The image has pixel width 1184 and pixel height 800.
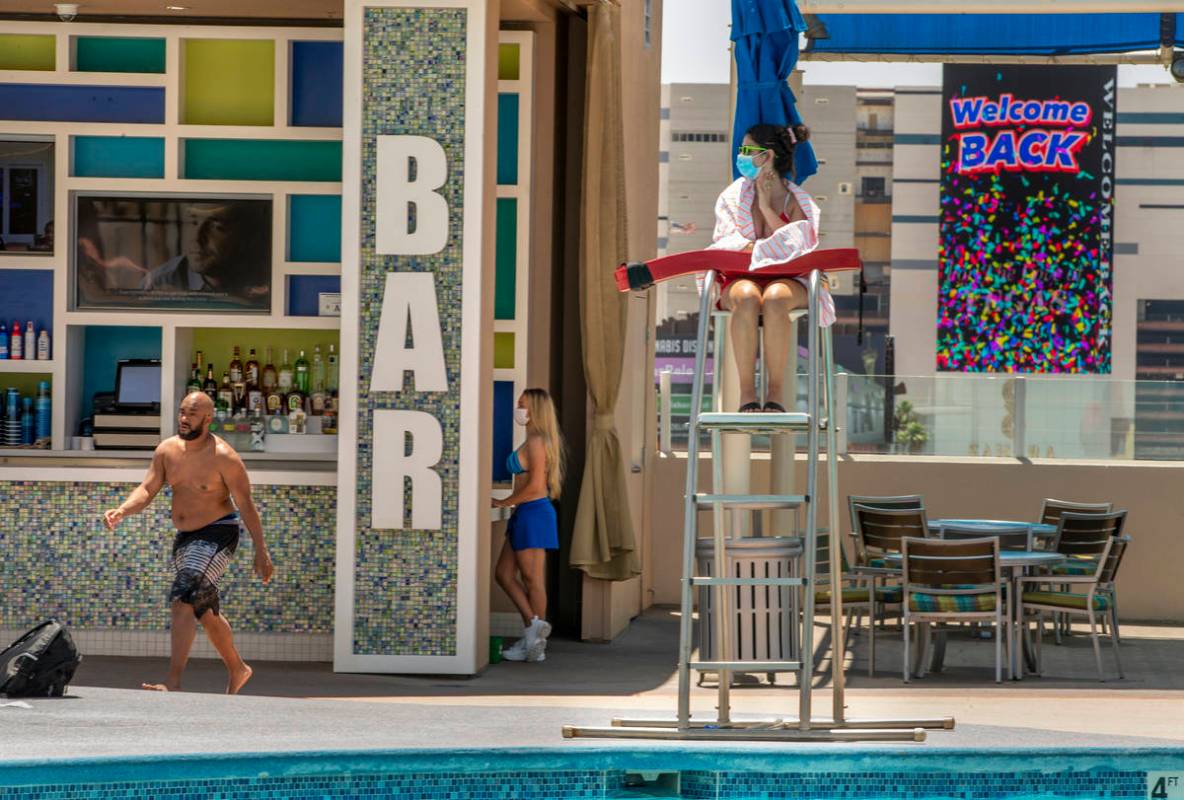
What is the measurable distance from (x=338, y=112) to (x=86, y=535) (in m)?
2.73

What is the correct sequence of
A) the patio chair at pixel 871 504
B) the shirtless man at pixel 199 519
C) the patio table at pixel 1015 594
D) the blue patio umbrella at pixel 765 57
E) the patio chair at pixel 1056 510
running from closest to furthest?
the shirtless man at pixel 199 519 → the blue patio umbrella at pixel 765 57 → the patio table at pixel 1015 594 → the patio chair at pixel 871 504 → the patio chair at pixel 1056 510

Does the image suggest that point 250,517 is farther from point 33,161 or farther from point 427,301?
point 33,161

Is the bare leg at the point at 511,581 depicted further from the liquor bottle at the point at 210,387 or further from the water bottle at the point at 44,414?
the water bottle at the point at 44,414

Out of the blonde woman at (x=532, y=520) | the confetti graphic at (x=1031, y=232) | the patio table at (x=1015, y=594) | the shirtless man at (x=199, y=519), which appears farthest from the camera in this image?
the confetti graphic at (x=1031, y=232)

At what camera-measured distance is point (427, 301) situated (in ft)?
27.8

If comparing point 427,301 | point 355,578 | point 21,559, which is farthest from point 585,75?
point 21,559

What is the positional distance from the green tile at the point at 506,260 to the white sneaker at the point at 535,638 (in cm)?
181

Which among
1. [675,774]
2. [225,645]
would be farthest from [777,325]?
[225,645]

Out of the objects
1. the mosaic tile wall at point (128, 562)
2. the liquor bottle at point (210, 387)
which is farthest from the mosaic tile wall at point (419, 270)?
the liquor bottle at point (210, 387)

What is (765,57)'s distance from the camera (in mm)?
8289

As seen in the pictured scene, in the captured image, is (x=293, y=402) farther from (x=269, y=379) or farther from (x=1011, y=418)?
(x=1011, y=418)

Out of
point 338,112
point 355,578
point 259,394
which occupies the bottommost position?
point 355,578

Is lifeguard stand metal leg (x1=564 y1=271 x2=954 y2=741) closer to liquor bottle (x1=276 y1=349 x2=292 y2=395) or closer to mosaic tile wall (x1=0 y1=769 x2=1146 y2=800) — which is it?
mosaic tile wall (x1=0 y1=769 x2=1146 y2=800)

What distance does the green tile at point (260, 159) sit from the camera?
9617 millimetres
